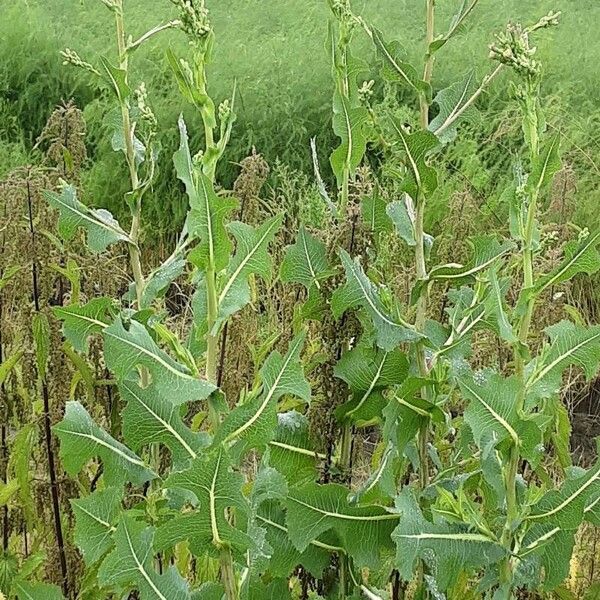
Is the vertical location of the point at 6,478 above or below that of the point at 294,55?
below

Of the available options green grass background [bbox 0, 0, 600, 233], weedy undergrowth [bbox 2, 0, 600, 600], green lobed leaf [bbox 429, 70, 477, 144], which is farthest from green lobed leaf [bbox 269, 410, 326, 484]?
green grass background [bbox 0, 0, 600, 233]

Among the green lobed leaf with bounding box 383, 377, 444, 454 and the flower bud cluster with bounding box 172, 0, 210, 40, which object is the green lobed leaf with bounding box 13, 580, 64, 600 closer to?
the green lobed leaf with bounding box 383, 377, 444, 454

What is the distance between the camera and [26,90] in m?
4.88

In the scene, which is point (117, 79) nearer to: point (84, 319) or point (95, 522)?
point (84, 319)

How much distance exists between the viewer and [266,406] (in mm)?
963

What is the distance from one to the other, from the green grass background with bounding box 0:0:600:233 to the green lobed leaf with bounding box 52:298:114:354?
2847mm

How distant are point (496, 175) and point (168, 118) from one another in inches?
55.0

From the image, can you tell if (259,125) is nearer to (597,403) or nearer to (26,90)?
(26,90)

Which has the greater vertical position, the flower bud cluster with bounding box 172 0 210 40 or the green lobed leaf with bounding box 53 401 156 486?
the flower bud cluster with bounding box 172 0 210 40

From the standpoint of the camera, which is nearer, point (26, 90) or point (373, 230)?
point (373, 230)

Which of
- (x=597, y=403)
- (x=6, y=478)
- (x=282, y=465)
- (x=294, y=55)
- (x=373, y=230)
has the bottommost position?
(x=597, y=403)

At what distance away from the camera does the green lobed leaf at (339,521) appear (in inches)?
43.3

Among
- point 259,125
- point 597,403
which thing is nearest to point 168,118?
point 259,125

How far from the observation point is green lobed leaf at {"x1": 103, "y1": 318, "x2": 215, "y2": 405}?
0.95 metres
